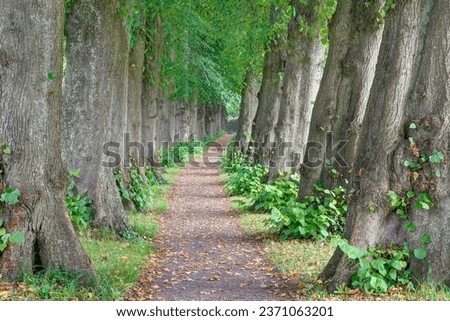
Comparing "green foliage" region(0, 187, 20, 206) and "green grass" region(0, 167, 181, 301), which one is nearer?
"green grass" region(0, 167, 181, 301)

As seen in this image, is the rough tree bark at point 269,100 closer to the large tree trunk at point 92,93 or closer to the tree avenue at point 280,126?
the tree avenue at point 280,126

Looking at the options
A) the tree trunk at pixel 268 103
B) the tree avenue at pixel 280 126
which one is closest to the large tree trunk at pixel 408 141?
the tree avenue at pixel 280 126

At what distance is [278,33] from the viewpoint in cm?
1925

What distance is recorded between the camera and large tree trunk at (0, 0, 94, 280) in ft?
24.5

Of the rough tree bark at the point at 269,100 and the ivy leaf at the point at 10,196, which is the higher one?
the rough tree bark at the point at 269,100

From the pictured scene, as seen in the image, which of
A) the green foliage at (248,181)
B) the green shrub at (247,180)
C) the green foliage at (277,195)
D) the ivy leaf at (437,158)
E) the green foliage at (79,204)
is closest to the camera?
the ivy leaf at (437,158)

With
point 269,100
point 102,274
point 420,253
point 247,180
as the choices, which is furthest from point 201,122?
point 420,253

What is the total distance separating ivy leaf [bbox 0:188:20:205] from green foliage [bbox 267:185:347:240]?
19.6 ft

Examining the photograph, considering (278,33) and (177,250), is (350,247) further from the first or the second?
(278,33)

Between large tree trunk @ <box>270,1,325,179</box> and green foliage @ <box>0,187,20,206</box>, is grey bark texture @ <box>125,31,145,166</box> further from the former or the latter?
green foliage @ <box>0,187,20,206</box>

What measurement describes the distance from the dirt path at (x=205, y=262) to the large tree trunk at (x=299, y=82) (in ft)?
7.81

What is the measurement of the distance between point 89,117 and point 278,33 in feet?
27.9

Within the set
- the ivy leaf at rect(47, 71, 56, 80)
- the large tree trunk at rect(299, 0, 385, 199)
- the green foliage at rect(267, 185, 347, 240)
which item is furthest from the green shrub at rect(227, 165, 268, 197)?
the ivy leaf at rect(47, 71, 56, 80)

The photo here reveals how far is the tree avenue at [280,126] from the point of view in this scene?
7.55m
